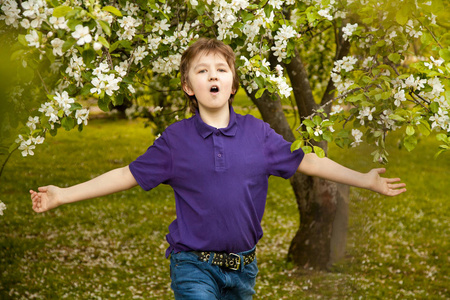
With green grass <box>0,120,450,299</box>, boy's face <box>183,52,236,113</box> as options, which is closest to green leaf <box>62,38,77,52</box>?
boy's face <box>183,52,236,113</box>

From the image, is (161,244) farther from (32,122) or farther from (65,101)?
(65,101)

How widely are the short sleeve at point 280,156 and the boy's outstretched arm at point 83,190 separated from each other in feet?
2.21

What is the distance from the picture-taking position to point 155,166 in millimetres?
2730

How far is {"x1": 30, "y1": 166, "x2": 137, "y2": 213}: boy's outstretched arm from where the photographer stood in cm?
274

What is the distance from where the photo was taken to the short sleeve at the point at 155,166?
8.92ft

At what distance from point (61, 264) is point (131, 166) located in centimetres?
416

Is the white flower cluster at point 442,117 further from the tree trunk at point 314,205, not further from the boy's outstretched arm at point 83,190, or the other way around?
the tree trunk at point 314,205

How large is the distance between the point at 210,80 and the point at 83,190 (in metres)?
0.81

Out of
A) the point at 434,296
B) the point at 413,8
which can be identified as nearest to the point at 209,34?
the point at 413,8

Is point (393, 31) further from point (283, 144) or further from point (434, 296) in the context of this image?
point (434, 296)

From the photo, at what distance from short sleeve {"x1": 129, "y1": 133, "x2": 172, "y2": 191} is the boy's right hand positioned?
1.25 feet

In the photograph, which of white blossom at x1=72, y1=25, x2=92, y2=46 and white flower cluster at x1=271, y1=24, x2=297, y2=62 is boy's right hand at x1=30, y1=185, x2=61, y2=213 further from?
white flower cluster at x1=271, y1=24, x2=297, y2=62

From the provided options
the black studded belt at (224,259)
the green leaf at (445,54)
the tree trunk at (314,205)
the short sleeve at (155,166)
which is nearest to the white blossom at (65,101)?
the short sleeve at (155,166)

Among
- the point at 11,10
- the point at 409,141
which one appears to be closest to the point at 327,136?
the point at 409,141
